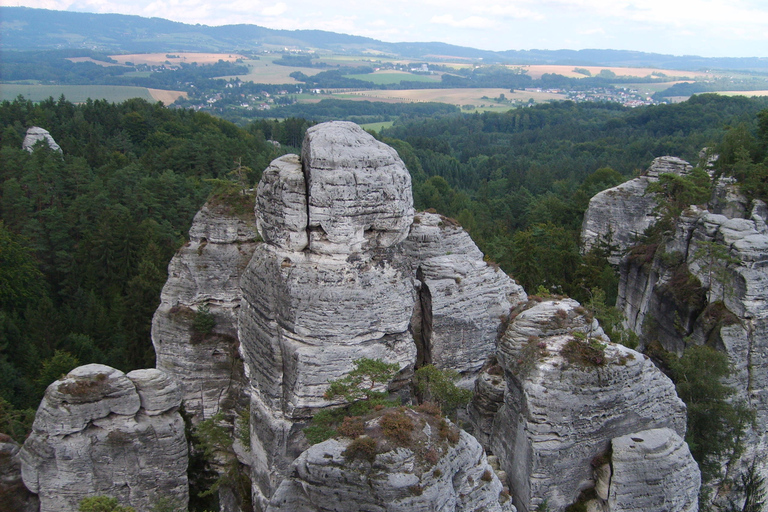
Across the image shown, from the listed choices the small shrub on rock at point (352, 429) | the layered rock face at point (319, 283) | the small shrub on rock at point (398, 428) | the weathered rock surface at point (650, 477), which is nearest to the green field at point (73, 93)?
the layered rock face at point (319, 283)

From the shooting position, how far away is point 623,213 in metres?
51.7

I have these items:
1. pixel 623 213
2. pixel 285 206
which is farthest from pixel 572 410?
pixel 623 213

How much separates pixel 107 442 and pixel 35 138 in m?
63.7

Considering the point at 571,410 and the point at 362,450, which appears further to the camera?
the point at 571,410

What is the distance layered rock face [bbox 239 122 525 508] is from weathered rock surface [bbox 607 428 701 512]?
7.65 meters

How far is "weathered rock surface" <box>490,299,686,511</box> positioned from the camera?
18188 mm

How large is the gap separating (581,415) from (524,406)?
1.75 m

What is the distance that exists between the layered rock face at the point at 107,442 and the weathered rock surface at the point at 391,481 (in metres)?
8.79

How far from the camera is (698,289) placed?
1147 inches

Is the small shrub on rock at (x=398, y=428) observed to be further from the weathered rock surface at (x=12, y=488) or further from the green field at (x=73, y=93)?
the green field at (x=73, y=93)

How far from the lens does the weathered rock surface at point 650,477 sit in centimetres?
1784

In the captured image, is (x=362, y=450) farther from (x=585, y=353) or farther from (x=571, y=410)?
(x=585, y=353)

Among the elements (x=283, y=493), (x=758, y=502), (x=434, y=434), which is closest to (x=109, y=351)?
(x=283, y=493)

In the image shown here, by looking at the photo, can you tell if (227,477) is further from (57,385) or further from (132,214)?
(132,214)
